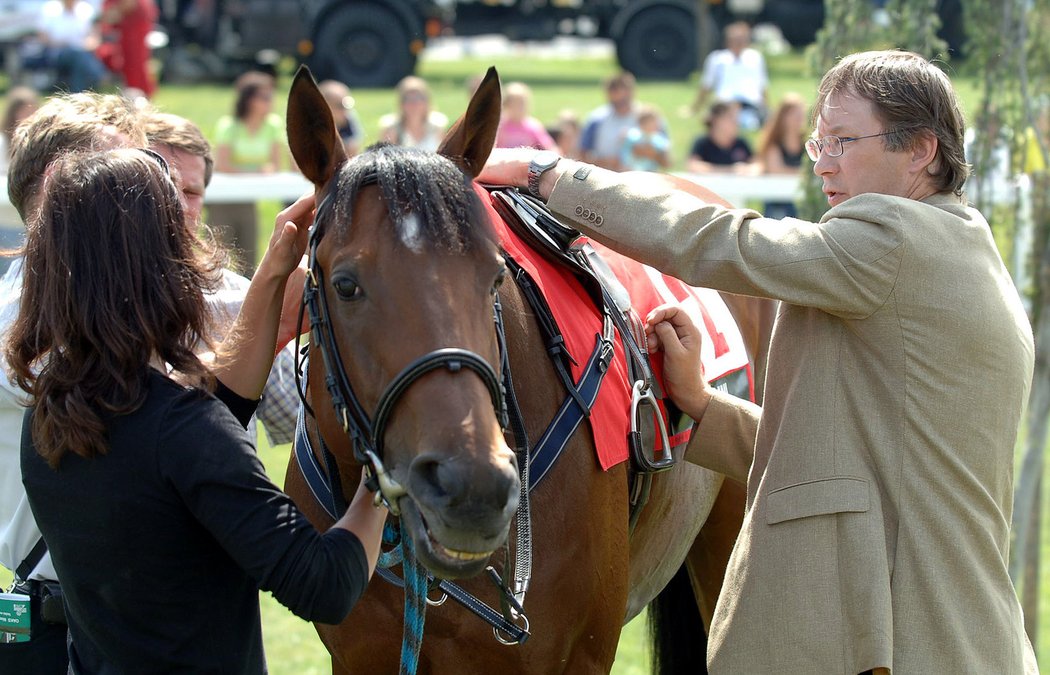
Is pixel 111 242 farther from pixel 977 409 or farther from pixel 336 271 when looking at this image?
pixel 977 409

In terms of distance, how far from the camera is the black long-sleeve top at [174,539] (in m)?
2.04

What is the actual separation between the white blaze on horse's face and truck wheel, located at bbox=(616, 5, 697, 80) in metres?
19.2

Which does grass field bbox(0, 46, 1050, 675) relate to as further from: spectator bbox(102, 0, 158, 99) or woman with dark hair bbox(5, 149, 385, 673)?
woman with dark hair bbox(5, 149, 385, 673)

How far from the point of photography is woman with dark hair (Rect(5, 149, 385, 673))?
80.3 inches

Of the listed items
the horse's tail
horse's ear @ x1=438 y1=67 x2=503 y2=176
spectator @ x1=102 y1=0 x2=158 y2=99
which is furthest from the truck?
horse's ear @ x1=438 y1=67 x2=503 y2=176

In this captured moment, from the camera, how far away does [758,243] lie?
2406 millimetres

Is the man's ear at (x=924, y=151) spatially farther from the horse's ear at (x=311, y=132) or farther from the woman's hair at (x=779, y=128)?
the woman's hair at (x=779, y=128)

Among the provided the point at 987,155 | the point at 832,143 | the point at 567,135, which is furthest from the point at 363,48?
the point at 832,143

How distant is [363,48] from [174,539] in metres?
18.0

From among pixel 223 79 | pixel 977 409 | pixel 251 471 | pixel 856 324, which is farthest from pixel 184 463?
pixel 223 79

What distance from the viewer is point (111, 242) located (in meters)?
2.13

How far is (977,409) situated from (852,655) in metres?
0.54

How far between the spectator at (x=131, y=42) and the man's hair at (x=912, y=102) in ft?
49.8

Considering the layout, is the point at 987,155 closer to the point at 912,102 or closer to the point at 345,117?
the point at 912,102
